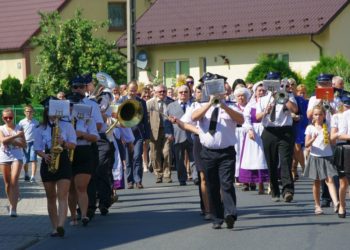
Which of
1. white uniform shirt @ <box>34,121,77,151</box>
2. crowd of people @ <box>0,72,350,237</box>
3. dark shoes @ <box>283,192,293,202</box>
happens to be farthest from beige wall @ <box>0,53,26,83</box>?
white uniform shirt @ <box>34,121,77,151</box>

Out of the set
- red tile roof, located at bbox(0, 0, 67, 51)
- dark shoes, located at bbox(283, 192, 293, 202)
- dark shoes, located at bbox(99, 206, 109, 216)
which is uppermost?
A: red tile roof, located at bbox(0, 0, 67, 51)

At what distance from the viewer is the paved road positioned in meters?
13.1

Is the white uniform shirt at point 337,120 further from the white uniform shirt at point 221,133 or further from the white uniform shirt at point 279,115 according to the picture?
the white uniform shirt at point 279,115

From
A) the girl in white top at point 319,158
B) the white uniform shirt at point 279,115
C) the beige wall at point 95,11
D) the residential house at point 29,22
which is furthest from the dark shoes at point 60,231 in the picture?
the beige wall at point 95,11

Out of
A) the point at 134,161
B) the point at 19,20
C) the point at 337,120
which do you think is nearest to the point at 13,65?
the point at 19,20

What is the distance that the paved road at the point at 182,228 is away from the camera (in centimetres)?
1309

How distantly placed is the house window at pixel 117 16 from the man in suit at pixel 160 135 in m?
30.8

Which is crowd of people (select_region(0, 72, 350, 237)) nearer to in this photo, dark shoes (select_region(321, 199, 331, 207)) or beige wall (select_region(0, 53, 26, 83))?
dark shoes (select_region(321, 199, 331, 207))

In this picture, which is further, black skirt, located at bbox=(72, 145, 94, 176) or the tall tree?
the tall tree

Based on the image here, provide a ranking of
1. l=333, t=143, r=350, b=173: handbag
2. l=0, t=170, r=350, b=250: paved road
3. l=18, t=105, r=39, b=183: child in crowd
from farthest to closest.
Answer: l=18, t=105, r=39, b=183: child in crowd
l=333, t=143, r=350, b=173: handbag
l=0, t=170, r=350, b=250: paved road

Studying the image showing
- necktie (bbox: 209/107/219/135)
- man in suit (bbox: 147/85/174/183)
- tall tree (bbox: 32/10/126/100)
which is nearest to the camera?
necktie (bbox: 209/107/219/135)

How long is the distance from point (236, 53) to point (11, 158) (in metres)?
27.0

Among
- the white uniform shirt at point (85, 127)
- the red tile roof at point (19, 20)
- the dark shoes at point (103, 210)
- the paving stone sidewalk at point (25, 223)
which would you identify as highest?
the red tile roof at point (19, 20)

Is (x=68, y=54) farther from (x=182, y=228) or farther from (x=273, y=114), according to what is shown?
(x=182, y=228)
